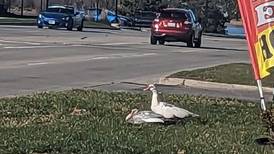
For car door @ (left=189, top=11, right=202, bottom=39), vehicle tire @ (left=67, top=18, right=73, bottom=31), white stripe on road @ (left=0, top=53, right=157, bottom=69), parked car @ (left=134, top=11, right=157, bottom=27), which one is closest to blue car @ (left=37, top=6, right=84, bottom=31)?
vehicle tire @ (left=67, top=18, right=73, bottom=31)

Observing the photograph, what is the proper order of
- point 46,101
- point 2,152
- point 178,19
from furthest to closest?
point 178,19, point 46,101, point 2,152

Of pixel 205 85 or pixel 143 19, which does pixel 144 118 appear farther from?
pixel 143 19

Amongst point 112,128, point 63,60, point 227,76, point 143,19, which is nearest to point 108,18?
point 143,19

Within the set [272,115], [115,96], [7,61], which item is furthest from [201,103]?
[7,61]

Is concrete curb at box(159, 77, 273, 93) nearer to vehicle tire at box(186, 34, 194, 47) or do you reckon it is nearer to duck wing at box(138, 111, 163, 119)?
duck wing at box(138, 111, 163, 119)

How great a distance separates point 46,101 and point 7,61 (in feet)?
28.7

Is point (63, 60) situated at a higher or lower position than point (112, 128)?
lower

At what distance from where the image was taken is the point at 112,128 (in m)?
8.66

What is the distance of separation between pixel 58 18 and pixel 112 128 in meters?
37.8

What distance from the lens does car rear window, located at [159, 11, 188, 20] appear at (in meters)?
34.0

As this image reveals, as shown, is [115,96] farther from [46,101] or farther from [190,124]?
[190,124]

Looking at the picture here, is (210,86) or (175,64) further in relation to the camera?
(175,64)

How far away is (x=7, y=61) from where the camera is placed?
1948 cm

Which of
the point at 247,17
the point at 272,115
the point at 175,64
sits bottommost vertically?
the point at 175,64
